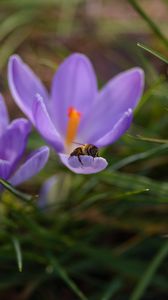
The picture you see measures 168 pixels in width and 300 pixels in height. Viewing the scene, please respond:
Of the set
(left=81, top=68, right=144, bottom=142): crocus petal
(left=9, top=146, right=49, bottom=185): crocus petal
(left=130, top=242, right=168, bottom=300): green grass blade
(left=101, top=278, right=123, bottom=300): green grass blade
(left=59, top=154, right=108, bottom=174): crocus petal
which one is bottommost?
(left=101, top=278, right=123, bottom=300): green grass blade

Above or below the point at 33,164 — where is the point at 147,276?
below

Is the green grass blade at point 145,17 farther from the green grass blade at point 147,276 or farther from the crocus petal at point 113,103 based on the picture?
the green grass blade at point 147,276

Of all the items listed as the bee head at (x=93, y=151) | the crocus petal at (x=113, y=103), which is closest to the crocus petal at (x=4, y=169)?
the bee head at (x=93, y=151)

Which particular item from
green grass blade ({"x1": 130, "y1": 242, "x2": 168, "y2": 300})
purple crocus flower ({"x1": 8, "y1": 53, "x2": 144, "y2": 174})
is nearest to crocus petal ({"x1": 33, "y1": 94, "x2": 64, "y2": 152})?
purple crocus flower ({"x1": 8, "y1": 53, "x2": 144, "y2": 174})

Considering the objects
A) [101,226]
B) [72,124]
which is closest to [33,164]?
[72,124]

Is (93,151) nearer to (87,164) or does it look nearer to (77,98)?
(87,164)

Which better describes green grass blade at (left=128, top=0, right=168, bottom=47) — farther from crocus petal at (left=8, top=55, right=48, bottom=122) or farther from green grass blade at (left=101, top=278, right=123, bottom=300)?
green grass blade at (left=101, top=278, right=123, bottom=300)
